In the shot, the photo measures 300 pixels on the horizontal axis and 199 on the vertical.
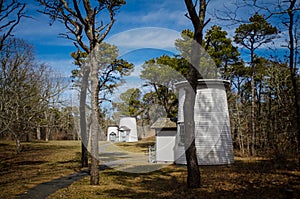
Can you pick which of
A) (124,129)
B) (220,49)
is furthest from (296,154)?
(124,129)

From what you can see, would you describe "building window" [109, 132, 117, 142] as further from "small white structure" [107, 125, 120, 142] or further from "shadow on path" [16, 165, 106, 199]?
"shadow on path" [16, 165, 106, 199]

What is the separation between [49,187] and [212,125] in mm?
11041

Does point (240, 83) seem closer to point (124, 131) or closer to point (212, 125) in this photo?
point (212, 125)

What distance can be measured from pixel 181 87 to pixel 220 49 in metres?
10.5

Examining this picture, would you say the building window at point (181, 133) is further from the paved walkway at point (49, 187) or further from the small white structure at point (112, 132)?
the small white structure at point (112, 132)

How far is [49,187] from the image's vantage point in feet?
37.3

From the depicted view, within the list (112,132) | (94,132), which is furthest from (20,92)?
(112,132)

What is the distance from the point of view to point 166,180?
515 inches

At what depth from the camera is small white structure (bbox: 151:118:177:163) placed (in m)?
19.9

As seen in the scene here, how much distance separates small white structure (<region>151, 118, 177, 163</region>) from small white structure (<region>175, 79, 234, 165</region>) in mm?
2736

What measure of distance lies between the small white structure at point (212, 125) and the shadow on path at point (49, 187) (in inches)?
319

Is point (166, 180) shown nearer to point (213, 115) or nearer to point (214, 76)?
point (213, 115)

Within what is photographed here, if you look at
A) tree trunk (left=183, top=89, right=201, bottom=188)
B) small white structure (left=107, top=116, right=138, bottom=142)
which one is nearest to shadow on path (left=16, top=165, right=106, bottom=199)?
tree trunk (left=183, top=89, right=201, bottom=188)

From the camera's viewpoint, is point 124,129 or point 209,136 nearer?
point 209,136
